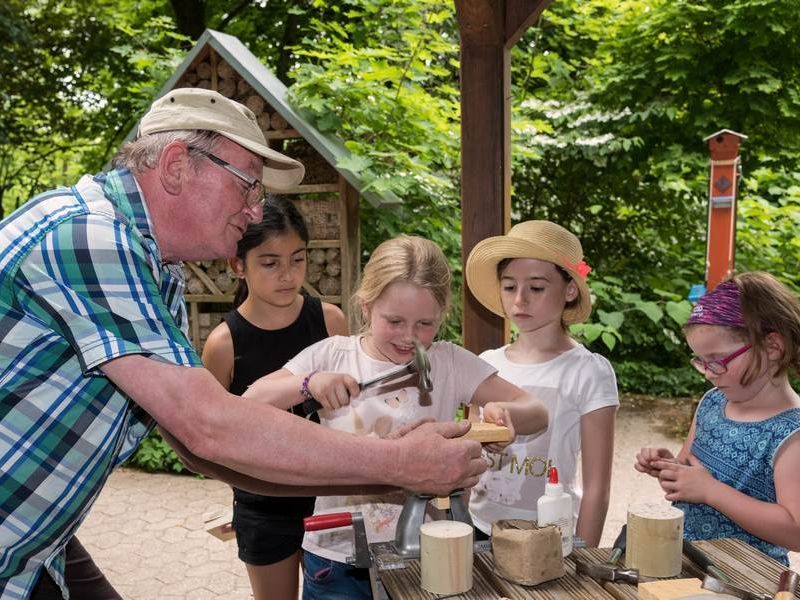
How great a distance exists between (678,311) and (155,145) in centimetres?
737

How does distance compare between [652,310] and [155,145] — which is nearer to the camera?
[155,145]

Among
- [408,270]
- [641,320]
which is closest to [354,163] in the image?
[408,270]

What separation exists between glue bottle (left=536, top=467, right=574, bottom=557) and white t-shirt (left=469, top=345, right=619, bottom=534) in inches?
26.4

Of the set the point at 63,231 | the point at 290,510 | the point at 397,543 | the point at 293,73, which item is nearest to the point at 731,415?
the point at 397,543

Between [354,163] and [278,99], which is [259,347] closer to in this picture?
[354,163]

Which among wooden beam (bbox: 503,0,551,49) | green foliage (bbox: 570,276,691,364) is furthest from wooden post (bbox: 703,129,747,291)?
wooden beam (bbox: 503,0,551,49)

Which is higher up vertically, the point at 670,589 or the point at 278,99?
the point at 278,99

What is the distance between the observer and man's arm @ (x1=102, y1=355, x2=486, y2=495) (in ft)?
4.55

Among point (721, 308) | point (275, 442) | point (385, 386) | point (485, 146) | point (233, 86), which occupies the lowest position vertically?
point (385, 386)

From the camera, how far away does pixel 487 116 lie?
3471 millimetres

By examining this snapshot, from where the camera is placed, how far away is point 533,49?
28.9ft

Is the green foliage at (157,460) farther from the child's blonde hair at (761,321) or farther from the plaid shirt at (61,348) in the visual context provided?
the child's blonde hair at (761,321)

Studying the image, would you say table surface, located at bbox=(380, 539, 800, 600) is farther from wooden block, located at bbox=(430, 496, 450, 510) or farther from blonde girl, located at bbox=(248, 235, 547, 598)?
blonde girl, located at bbox=(248, 235, 547, 598)

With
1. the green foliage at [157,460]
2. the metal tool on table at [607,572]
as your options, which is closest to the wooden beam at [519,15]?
the metal tool on table at [607,572]
